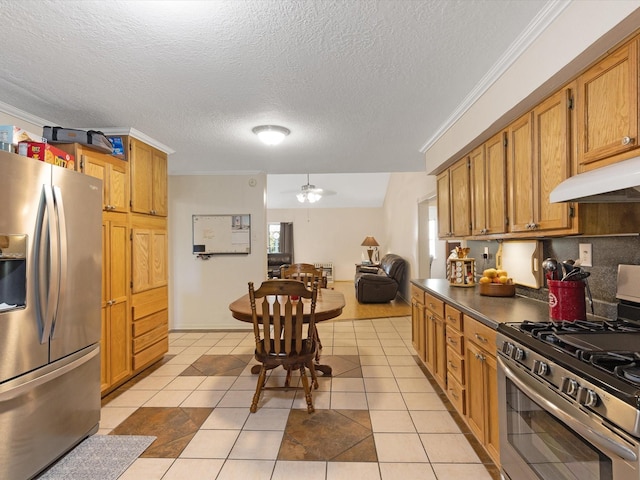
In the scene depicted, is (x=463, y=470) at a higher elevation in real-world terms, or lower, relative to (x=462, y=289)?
lower

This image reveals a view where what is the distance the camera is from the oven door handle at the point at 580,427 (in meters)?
0.93

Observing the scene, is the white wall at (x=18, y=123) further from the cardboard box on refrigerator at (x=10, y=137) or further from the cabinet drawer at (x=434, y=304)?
the cabinet drawer at (x=434, y=304)

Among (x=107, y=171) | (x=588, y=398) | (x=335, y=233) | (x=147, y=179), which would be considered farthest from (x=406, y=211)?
(x=588, y=398)

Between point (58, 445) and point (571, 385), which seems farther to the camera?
point (58, 445)

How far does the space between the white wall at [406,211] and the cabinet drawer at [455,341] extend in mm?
3230

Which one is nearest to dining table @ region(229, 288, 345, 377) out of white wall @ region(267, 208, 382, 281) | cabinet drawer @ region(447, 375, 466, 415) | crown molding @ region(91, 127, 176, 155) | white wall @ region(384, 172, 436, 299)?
cabinet drawer @ region(447, 375, 466, 415)

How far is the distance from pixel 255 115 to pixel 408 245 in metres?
4.95

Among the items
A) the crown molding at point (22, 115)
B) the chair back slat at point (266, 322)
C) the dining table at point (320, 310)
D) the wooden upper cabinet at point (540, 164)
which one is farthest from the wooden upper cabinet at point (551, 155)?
the crown molding at point (22, 115)

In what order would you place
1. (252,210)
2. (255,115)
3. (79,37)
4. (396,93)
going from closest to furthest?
(79,37) < (396,93) < (255,115) < (252,210)

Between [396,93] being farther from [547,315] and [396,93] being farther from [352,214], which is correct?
[352,214]

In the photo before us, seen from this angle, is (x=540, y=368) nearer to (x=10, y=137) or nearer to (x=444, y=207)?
(x=444, y=207)

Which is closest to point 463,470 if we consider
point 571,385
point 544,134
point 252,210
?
point 571,385

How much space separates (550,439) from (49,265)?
2480 mm

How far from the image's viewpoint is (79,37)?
170cm
